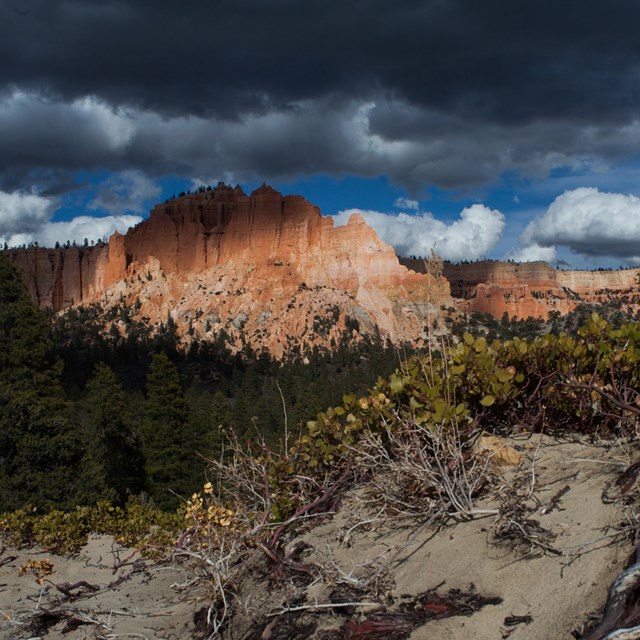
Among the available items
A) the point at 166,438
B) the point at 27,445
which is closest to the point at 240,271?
the point at 166,438

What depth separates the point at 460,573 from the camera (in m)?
2.85

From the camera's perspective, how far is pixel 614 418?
13.6 feet

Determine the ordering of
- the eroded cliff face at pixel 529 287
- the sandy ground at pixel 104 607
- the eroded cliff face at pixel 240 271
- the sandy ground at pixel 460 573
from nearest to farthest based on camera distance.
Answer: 1. the sandy ground at pixel 460 573
2. the sandy ground at pixel 104 607
3. the eroded cliff face at pixel 240 271
4. the eroded cliff face at pixel 529 287

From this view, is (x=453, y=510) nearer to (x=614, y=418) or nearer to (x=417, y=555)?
(x=417, y=555)

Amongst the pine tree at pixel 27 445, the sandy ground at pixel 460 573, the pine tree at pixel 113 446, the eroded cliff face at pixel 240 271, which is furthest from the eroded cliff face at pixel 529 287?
the sandy ground at pixel 460 573

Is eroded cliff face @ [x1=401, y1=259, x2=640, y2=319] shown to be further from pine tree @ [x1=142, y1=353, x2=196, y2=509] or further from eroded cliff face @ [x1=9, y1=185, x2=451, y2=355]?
pine tree @ [x1=142, y1=353, x2=196, y2=509]

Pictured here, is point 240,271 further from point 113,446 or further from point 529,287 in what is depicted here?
point 113,446

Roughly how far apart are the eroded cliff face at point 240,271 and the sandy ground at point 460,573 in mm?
80713

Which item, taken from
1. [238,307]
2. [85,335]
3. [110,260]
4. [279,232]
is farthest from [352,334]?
[110,260]

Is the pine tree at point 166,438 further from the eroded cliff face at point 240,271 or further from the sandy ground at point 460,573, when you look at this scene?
the eroded cliff face at point 240,271

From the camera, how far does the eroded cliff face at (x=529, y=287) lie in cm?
10294

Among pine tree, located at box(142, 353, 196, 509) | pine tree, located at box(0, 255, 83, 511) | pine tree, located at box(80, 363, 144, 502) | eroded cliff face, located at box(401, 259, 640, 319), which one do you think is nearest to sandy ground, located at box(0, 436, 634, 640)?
pine tree, located at box(0, 255, 83, 511)

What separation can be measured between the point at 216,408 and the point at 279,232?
3174 inches

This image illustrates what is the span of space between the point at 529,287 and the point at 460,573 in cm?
12920
